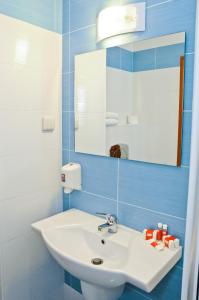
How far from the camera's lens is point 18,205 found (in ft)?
4.92

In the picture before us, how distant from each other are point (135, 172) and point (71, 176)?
17.7 inches

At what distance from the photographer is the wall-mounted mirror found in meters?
1.13

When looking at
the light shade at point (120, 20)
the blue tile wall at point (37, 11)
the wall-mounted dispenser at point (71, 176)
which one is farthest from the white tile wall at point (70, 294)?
the blue tile wall at point (37, 11)

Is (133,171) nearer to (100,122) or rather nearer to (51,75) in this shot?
(100,122)

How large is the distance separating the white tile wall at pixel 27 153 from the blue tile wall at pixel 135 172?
11 centimetres

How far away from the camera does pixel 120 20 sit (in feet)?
4.22

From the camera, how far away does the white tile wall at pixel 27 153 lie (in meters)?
1.39

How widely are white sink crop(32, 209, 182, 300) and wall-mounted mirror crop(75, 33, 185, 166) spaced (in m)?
0.42

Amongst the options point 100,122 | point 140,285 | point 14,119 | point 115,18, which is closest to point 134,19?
point 115,18

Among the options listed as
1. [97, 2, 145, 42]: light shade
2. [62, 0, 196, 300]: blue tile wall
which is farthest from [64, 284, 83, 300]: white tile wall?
[97, 2, 145, 42]: light shade

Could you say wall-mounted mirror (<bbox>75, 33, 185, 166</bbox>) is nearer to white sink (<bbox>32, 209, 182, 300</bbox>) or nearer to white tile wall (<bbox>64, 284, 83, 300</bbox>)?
white sink (<bbox>32, 209, 182, 300</bbox>)

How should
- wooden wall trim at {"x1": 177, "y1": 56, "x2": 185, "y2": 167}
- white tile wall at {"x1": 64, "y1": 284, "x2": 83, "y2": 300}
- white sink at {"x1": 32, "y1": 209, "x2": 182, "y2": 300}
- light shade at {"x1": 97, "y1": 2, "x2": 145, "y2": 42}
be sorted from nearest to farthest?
white sink at {"x1": 32, "y1": 209, "x2": 182, "y2": 300}
wooden wall trim at {"x1": 177, "y1": 56, "x2": 185, "y2": 167}
light shade at {"x1": 97, "y1": 2, "x2": 145, "y2": 42}
white tile wall at {"x1": 64, "y1": 284, "x2": 83, "y2": 300}

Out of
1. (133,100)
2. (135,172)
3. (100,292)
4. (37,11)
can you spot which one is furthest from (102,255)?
(37,11)

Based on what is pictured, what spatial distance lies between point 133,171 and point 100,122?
36 cm
